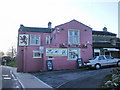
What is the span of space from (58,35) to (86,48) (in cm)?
451

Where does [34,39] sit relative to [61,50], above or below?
above

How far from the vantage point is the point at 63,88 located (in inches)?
348

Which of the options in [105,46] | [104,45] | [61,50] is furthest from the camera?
[104,45]

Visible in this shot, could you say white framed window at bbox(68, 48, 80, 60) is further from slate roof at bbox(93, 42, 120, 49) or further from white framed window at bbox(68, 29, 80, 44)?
slate roof at bbox(93, 42, 120, 49)

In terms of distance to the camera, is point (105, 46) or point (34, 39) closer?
point (105, 46)

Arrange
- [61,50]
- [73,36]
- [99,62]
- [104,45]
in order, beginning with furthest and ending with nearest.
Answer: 1. [104,45]
2. [73,36]
3. [61,50]
4. [99,62]

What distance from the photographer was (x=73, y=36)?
20.8 metres

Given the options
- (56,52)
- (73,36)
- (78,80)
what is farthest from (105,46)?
(78,80)

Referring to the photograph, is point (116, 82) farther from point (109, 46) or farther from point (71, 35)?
point (109, 46)

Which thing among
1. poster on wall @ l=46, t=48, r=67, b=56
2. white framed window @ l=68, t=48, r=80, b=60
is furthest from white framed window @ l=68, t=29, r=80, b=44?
poster on wall @ l=46, t=48, r=67, b=56

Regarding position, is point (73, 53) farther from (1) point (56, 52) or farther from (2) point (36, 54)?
(2) point (36, 54)

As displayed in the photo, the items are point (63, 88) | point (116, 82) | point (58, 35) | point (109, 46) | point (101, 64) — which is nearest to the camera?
point (116, 82)

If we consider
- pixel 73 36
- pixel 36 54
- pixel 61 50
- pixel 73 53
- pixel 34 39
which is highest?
pixel 73 36

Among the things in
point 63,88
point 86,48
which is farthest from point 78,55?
point 63,88
